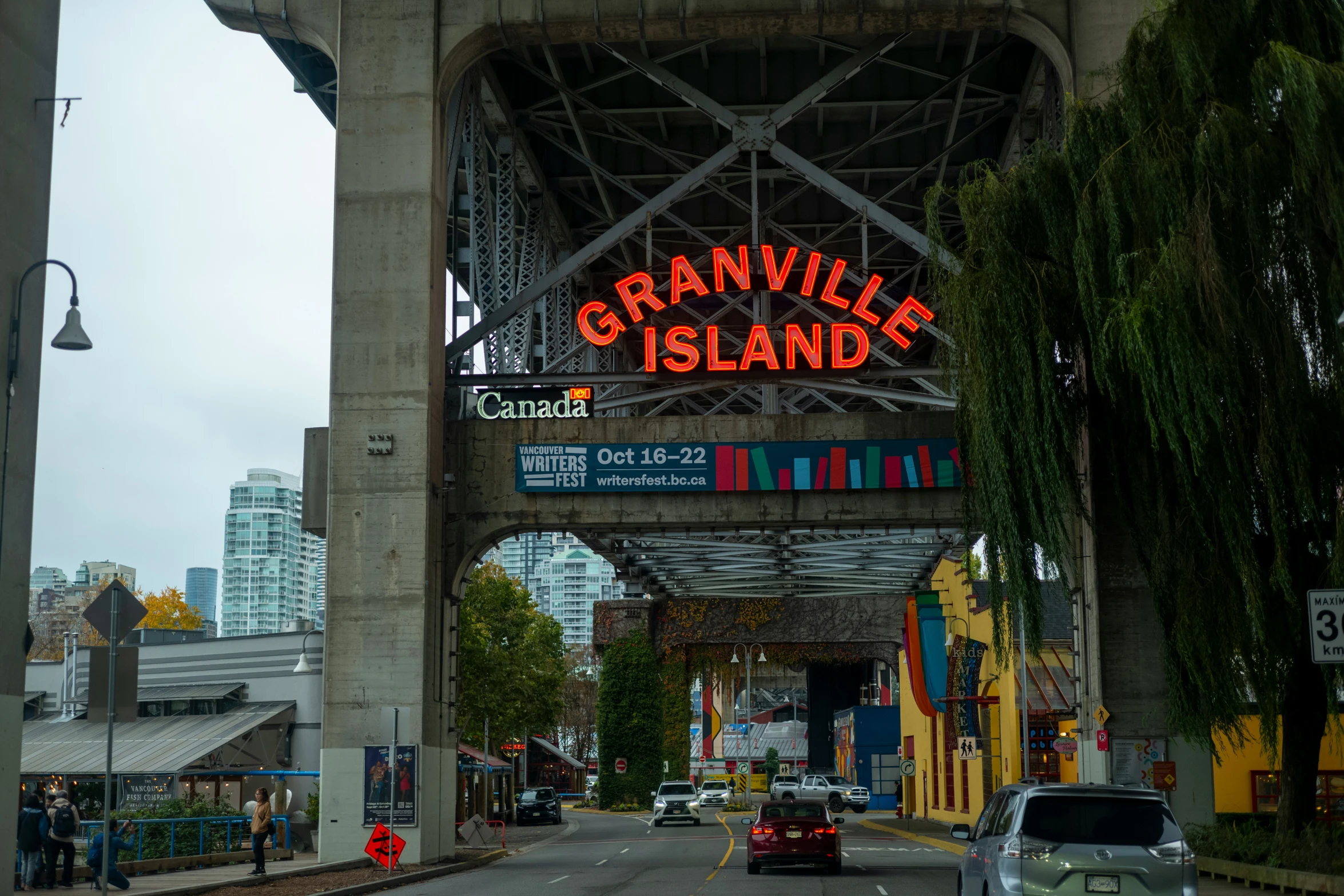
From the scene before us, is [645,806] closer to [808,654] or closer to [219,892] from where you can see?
[808,654]

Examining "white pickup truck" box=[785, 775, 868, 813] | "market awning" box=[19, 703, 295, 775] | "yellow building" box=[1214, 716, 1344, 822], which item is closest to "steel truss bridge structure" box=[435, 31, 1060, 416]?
"yellow building" box=[1214, 716, 1344, 822]

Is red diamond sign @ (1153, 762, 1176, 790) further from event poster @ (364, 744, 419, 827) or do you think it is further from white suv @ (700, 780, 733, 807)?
white suv @ (700, 780, 733, 807)

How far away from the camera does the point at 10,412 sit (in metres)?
17.9

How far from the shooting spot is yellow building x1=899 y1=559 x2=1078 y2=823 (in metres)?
43.7

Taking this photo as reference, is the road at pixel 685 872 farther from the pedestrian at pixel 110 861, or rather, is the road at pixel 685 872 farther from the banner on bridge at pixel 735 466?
the banner on bridge at pixel 735 466

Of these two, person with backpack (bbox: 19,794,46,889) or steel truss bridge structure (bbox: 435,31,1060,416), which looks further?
steel truss bridge structure (bbox: 435,31,1060,416)

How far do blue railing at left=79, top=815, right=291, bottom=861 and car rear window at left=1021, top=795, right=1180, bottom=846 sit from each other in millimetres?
19115

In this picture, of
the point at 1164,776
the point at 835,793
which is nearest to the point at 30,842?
the point at 1164,776

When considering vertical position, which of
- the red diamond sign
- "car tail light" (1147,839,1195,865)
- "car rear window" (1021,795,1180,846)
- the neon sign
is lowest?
the red diamond sign

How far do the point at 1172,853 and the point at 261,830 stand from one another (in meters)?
18.1

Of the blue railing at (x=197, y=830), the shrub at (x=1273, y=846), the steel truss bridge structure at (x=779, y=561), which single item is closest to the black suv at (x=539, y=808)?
the steel truss bridge structure at (x=779, y=561)

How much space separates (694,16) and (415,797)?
53.4 ft

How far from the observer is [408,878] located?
2422cm

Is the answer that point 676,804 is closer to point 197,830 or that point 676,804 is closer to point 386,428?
point 197,830
